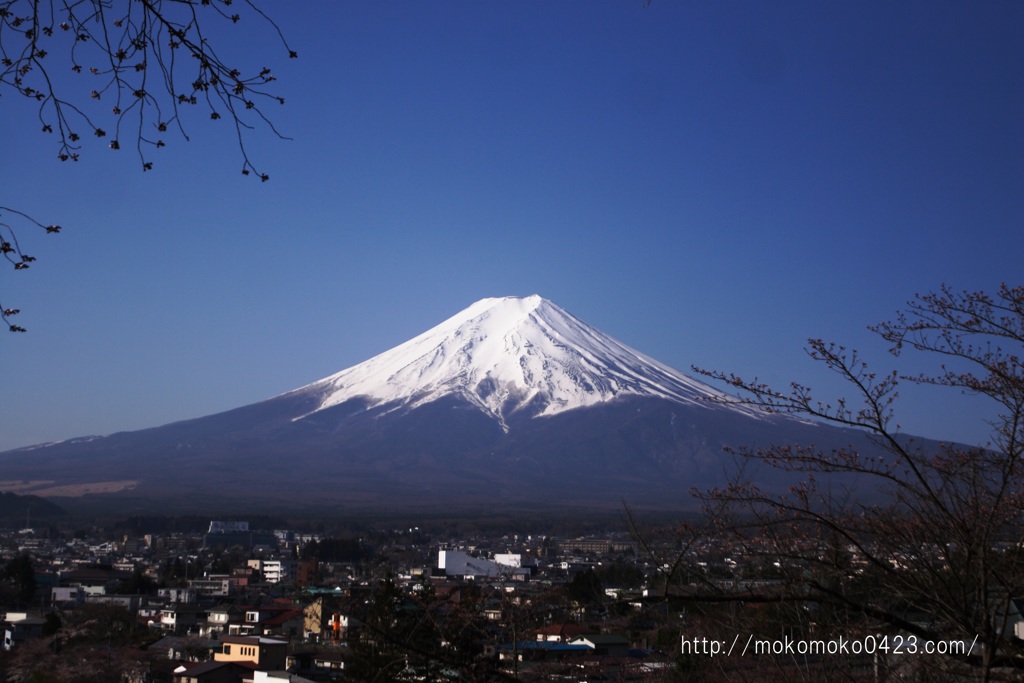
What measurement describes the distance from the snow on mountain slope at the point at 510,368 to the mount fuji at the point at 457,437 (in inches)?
9.0

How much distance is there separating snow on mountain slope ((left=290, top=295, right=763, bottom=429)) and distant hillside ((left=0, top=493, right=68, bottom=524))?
131 ft

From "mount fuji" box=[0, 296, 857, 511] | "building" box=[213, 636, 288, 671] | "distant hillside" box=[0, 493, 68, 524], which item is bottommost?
"building" box=[213, 636, 288, 671]

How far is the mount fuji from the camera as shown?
264 feet

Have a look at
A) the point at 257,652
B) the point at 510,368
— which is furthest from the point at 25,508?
the point at 257,652

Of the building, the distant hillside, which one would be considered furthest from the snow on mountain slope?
the building

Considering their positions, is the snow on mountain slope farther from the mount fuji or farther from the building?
the building

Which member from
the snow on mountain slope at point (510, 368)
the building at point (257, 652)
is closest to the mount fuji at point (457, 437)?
the snow on mountain slope at point (510, 368)

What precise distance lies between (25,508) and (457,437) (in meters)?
39.4

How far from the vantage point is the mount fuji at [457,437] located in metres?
80.5

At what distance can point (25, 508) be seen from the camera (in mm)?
71000

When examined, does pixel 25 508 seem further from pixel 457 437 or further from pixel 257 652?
pixel 257 652

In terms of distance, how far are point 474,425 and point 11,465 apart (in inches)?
1772

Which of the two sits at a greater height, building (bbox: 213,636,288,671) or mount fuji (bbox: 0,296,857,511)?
mount fuji (bbox: 0,296,857,511)

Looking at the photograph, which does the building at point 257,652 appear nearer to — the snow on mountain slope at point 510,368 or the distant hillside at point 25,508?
the distant hillside at point 25,508
